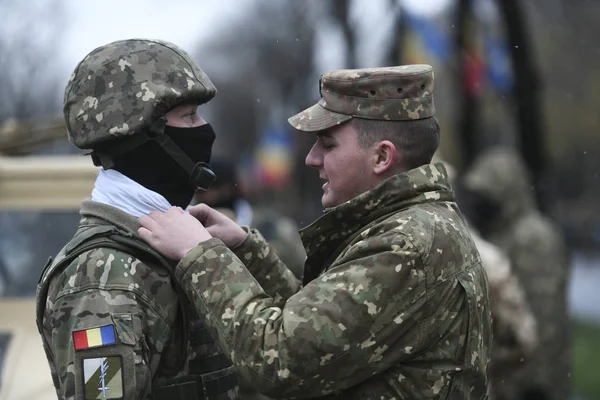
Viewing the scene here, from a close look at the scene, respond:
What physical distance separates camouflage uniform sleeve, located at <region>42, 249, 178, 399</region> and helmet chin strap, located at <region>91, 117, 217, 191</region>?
0.30 meters

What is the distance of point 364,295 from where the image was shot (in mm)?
2838

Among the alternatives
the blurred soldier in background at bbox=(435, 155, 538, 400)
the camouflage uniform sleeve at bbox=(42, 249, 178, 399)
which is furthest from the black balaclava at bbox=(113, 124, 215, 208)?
the blurred soldier in background at bbox=(435, 155, 538, 400)

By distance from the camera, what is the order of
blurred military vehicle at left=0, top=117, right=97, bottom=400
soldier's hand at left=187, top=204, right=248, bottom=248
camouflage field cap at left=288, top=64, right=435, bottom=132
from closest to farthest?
camouflage field cap at left=288, top=64, right=435, bottom=132, soldier's hand at left=187, top=204, right=248, bottom=248, blurred military vehicle at left=0, top=117, right=97, bottom=400

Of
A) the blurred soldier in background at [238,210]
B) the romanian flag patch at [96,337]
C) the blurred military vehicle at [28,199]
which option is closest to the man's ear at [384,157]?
the romanian flag patch at [96,337]

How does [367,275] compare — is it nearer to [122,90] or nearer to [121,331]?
[121,331]

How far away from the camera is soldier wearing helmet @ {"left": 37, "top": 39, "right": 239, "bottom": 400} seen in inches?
112

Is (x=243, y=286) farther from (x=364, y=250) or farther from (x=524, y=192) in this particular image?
(x=524, y=192)

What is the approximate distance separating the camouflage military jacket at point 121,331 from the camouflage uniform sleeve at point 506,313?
314cm

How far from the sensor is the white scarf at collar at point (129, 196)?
10.3ft

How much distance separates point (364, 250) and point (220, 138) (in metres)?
29.5

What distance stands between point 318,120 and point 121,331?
84 centimetres

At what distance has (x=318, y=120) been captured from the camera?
3.16 m

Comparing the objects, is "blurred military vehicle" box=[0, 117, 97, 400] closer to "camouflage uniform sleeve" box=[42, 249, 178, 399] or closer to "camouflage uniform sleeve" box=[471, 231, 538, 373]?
"camouflage uniform sleeve" box=[42, 249, 178, 399]

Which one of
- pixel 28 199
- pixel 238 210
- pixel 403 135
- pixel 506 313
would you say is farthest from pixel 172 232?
pixel 238 210
